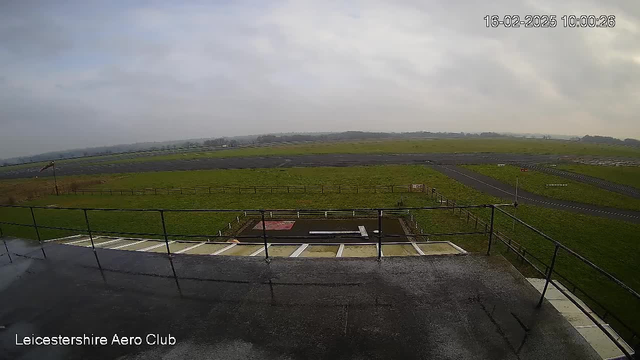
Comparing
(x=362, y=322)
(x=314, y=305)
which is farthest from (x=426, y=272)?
(x=314, y=305)

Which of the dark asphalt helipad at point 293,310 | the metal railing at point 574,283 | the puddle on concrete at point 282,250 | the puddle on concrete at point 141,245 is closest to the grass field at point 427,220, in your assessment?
the metal railing at point 574,283

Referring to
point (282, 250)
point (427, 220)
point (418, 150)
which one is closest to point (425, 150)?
point (418, 150)

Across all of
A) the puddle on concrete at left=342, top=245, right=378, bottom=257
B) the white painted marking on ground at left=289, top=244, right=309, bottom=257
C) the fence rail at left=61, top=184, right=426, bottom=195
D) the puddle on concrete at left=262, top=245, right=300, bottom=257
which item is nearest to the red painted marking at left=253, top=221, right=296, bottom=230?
the puddle on concrete at left=342, top=245, right=378, bottom=257

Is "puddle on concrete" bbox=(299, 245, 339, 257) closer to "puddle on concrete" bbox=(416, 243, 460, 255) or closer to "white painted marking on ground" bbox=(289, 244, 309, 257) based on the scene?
"white painted marking on ground" bbox=(289, 244, 309, 257)

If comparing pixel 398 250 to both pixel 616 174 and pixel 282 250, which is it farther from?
pixel 616 174

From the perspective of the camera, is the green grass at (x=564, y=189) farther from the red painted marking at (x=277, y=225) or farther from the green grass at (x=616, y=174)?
the red painted marking at (x=277, y=225)
